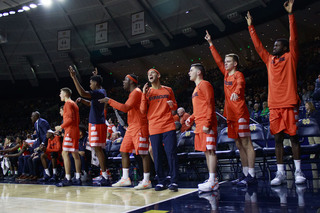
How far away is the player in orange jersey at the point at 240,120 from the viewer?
3865 mm

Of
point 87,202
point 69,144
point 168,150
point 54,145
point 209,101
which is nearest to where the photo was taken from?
point 87,202

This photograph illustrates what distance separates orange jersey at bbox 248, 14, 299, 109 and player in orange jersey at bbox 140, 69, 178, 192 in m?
1.31

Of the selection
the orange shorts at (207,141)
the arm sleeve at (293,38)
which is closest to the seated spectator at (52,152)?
the orange shorts at (207,141)

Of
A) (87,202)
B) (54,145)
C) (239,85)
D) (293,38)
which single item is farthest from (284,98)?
(54,145)

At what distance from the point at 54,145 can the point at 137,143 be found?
9.48 ft

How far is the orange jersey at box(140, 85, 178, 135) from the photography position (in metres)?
4.05

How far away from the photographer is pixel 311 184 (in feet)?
11.5

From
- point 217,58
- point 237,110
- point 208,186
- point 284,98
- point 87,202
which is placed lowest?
point 87,202

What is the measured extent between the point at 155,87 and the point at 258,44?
1.53 meters

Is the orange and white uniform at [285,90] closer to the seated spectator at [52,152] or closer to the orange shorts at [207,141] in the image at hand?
the orange shorts at [207,141]

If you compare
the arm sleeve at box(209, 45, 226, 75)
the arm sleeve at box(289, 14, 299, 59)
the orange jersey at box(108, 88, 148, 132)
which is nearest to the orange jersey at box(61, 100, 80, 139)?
the orange jersey at box(108, 88, 148, 132)

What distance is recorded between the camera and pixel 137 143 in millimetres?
4434

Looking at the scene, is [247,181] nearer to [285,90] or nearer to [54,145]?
[285,90]

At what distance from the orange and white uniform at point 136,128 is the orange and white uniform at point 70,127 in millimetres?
1232
